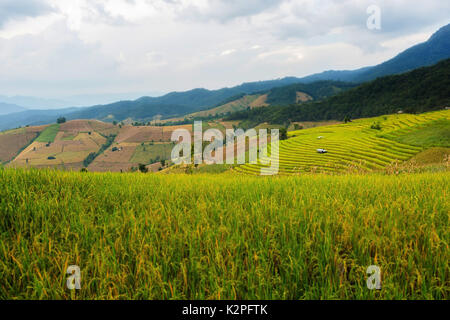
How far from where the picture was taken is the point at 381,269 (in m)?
2.37

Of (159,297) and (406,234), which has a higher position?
(406,234)

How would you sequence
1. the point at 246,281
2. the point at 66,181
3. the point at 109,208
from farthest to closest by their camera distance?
the point at 66,181 → the point at 109,208 → the point at 246,281

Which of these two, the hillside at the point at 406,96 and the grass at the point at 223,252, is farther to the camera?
the hillside at the point at 406,96

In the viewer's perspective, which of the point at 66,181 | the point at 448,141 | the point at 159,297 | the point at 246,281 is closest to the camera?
the point at 159,297

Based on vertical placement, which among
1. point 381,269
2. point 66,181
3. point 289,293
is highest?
point 66,181

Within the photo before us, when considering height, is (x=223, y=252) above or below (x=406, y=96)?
below

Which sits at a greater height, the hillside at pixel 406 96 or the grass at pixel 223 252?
the hillside at pixel 406 96

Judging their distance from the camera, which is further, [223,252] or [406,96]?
[406,96]

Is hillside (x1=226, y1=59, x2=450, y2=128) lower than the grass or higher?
higher

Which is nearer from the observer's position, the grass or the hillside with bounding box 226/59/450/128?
the grass
